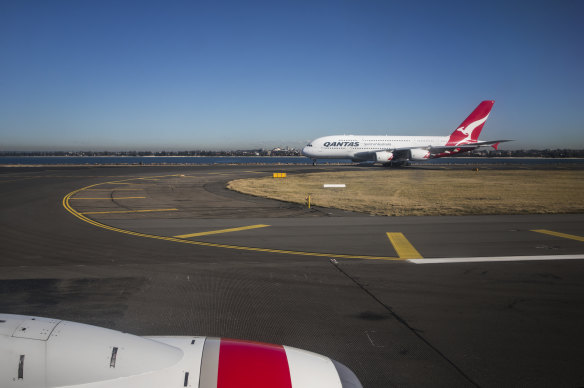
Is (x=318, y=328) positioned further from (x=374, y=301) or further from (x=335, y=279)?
(x=335, y=279)

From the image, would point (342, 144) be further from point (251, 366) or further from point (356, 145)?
point (251, 366)

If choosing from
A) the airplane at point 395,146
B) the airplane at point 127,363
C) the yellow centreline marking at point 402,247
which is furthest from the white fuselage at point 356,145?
the airplane at point 127,363

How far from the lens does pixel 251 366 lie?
3.10 metres

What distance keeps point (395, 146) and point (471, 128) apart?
1185 centimetres

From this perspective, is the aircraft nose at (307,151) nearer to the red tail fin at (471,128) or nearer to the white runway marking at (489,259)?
the red tail fin at (471,128)

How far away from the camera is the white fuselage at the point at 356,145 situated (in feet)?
198

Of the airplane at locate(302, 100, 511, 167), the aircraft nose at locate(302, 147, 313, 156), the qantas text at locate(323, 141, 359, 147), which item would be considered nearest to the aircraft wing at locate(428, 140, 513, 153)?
the airplane at locate(302, 100, 511, 167)

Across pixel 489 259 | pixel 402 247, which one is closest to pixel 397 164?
pixel 402 247

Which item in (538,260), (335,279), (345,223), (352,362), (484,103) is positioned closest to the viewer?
(352,362)

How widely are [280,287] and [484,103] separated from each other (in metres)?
60.5

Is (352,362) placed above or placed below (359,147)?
below

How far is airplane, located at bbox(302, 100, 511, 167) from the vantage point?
5884cm

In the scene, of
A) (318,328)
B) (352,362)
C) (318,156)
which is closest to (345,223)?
(318,328)

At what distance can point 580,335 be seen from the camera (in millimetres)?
5793
